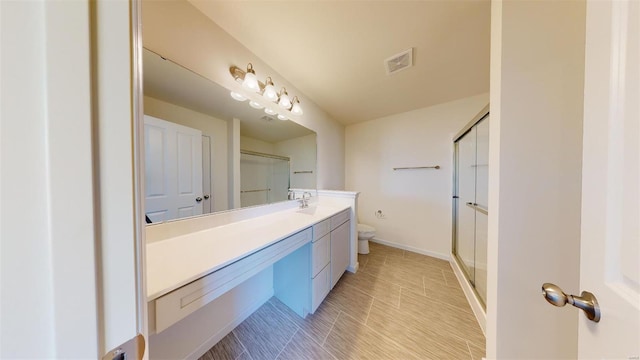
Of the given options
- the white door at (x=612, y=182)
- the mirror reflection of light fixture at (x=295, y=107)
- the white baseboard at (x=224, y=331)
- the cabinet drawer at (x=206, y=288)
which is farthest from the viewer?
the mirror reflection of light fixture at (x=295, y=107)

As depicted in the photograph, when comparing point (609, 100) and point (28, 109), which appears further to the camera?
point (609, 100)

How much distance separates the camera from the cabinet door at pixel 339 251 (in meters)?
1.74

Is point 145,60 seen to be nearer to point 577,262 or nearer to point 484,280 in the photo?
point 577,262

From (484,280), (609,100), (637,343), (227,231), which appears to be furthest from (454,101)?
(227,231)

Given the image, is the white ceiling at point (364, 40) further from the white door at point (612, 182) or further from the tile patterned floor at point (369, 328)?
the tile patterned floor at point (369, 328)

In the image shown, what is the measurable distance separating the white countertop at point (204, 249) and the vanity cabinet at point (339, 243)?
0.35 meters

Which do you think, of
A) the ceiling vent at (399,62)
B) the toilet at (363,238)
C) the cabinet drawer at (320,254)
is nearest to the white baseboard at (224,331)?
the cabinet drawer at (320,254)

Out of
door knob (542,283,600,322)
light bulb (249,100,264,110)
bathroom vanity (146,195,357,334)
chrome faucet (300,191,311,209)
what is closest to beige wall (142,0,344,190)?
light bulb (249,100,264,110)

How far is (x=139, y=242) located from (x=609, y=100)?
0.97 metres

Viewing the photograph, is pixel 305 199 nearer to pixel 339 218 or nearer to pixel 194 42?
pixel 339 218

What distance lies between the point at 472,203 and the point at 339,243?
4.69ft

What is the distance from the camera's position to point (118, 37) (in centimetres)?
30

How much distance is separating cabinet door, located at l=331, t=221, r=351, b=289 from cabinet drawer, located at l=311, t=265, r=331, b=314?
0.09 meters

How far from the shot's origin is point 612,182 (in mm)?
374
